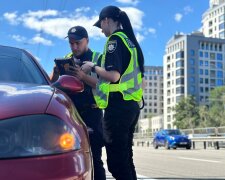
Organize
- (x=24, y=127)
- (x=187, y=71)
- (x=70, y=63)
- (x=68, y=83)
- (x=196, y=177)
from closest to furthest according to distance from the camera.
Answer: (x=24, y=127) < (x=68, y=83) < (x=70, y=63) < (x=196, y=177) < (x=187, y=71)

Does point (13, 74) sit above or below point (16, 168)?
above

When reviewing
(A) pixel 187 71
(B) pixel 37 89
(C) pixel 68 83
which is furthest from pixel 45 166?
(A) pixel 187 71

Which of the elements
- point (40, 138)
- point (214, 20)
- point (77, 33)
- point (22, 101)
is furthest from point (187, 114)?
point (40, 138)

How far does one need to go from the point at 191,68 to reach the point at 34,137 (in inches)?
6042

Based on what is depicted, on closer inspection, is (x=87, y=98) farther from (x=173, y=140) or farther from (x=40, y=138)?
(x=173, y=140)

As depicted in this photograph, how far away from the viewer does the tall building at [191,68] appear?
151 m

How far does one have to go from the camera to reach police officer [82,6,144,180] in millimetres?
3865

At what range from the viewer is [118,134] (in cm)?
385

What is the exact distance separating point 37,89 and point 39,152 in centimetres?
67

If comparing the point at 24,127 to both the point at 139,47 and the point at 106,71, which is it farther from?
the point at 139,47

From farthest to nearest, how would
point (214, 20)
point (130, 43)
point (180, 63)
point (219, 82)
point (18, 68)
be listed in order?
1. point (214, 20)
2. point (219, 82)
3. point (180, 63)
4. point (130, 43)
5. point (18, 68)

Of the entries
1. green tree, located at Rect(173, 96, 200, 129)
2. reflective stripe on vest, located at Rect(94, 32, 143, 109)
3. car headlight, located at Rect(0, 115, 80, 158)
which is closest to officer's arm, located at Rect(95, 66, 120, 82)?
reflective stripe on vest, located at Rect(94, 32, 143, 109)

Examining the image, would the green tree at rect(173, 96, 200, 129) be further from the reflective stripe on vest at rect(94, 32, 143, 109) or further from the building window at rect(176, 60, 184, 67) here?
the reflective stripe on vest at rect(94, 32, 143, 109)

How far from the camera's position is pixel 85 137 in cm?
273
